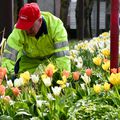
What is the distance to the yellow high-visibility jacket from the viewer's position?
5.04 metres

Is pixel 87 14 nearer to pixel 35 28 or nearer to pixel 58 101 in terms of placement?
pixel 35 28

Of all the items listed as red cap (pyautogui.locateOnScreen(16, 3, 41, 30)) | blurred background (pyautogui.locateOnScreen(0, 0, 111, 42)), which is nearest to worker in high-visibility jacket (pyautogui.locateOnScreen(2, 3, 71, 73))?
red cap (pyautogui.locateOnScreen(16, 3, 41, 30))

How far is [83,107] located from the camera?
315 cm

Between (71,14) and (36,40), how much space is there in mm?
25157

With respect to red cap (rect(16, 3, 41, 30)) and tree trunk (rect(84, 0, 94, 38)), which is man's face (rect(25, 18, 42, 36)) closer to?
red cap (rect(16, 3, 41, 30))

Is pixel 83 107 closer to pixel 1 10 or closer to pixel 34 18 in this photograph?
pixel 34 18

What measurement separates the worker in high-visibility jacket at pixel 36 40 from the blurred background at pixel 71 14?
0.19 meters

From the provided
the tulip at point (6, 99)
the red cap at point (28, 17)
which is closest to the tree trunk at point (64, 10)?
the red cap at point (28, 17)

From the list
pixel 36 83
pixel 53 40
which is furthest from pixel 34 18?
pixel 36 83

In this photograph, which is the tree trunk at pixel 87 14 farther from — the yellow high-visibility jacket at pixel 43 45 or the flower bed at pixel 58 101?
the flower bed at pixel 58 101

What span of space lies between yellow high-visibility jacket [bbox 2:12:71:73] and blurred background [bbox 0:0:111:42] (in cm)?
18

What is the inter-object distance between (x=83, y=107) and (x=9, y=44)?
7.05 ft

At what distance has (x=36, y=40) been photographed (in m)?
5.27

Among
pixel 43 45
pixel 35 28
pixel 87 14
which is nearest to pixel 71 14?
pixel 87 14
